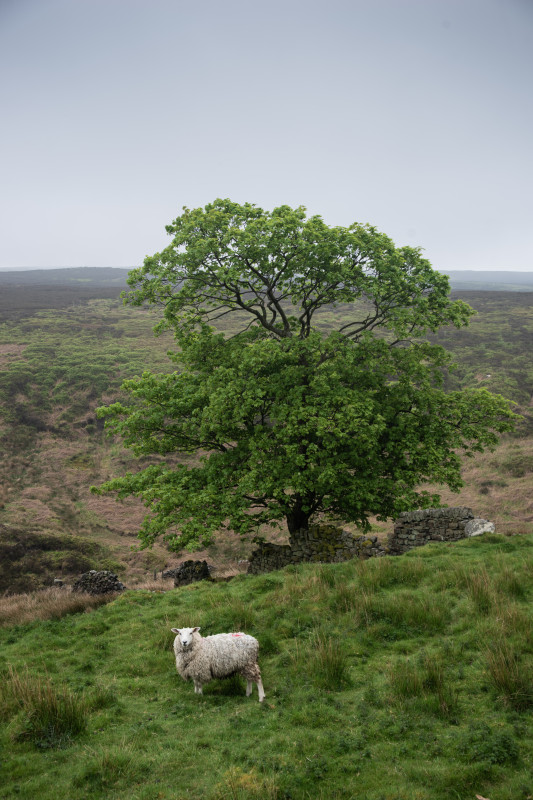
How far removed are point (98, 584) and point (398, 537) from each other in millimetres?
11442

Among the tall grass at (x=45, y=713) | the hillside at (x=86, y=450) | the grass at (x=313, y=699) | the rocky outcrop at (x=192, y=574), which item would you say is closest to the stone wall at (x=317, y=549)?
the rocky outcrop at (x=192, y=574)

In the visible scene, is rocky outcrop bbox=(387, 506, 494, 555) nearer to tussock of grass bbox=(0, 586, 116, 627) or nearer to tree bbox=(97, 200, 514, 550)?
tree bbox=(97, 200, 514, 550)

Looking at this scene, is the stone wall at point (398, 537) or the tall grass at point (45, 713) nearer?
the tall grass at point (45, 713)

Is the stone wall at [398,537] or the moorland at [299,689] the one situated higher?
the moorland at [299,689]

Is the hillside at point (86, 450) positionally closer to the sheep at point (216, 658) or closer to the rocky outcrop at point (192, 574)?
the rocky outcrop at point (192, 574)

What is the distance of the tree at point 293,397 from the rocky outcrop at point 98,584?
10.1ft

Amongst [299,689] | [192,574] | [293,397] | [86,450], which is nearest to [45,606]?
[192,574]

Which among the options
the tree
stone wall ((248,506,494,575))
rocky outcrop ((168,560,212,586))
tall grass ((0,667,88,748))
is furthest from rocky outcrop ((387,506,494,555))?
tall grass ((0,667,88,748))

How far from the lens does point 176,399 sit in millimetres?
17578

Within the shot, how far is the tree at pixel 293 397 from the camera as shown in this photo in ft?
52.0

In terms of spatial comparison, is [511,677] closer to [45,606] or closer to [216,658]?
[216,658]

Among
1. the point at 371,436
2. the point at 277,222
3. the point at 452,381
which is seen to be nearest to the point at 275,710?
the point at 371,436

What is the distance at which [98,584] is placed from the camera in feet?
58.0

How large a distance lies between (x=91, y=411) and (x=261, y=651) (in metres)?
43.2
